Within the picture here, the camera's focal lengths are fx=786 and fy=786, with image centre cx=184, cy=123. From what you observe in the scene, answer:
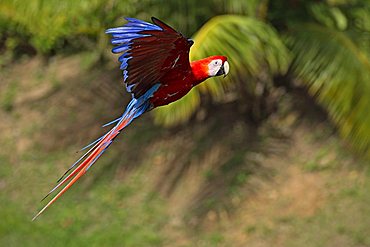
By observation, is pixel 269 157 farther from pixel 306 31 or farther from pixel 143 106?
pixel 143 106

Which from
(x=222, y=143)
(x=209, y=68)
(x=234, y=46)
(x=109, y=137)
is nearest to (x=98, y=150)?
(x=109, y=137)

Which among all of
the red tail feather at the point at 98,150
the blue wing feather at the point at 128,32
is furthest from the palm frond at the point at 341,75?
the blue wing feather at the point at 128,32

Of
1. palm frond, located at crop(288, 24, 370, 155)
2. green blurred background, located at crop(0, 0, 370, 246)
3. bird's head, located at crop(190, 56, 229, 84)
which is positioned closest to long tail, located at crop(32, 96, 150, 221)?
bird's head, located at crop(190, 56, 229, 84)

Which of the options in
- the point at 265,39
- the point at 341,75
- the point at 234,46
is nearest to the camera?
the point at 234,46

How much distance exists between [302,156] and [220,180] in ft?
2.62

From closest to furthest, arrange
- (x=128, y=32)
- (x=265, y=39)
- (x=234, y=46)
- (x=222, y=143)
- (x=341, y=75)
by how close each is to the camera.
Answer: (x=128, y=32) < (x=234, y=46) < (x=341, y=75) < (x=265, y=39) < (x=222, y=143)

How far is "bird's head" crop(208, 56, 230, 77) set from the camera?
205 centimetres

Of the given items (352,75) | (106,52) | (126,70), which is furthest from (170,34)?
(106,52)

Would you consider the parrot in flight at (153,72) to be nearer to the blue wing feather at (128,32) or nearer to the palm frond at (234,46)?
the blue wing feather at (128,32)

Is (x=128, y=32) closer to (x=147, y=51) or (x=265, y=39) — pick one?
(x=147, y=51)

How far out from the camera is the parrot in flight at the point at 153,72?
1.92 m

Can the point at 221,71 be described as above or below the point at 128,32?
below

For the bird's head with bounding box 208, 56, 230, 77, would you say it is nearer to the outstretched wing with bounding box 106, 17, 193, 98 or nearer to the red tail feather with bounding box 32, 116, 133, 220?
the outstretched wing with bounding box 106, 17, 193, 98

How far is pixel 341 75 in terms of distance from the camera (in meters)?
5.27
